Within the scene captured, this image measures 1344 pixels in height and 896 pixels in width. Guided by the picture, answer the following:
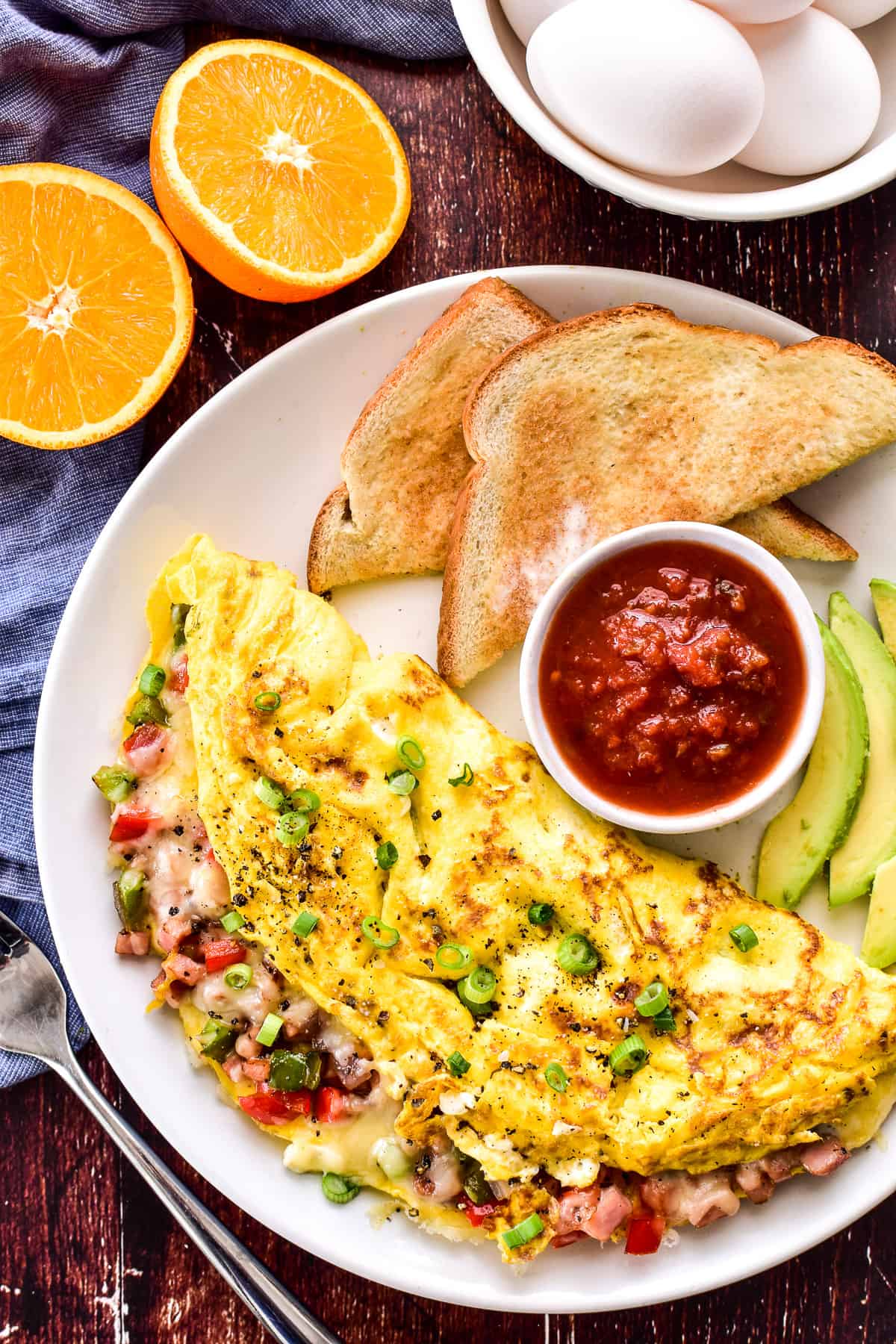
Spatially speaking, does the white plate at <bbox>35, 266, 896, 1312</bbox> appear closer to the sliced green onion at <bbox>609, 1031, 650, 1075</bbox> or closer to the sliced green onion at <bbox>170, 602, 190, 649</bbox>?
the sliced green onion at <bbox>170, 602, 190, 649</bbox>

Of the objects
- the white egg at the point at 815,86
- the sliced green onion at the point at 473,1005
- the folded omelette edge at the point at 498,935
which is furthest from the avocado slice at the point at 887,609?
the sliced green onion at the point at 473,1005

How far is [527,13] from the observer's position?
3.79m

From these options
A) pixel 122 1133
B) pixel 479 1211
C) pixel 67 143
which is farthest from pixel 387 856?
pixel 67 143

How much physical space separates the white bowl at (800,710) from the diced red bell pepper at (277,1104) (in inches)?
54.1

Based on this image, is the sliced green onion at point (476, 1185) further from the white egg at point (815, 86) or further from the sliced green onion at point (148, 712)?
the white egg at point (815, 86)

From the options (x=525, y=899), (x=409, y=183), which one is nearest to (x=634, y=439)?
(x=409, y=183)

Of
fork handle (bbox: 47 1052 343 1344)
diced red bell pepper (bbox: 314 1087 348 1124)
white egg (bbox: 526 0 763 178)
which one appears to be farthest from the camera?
fork handle (bbox: 47 1052 343 1344)

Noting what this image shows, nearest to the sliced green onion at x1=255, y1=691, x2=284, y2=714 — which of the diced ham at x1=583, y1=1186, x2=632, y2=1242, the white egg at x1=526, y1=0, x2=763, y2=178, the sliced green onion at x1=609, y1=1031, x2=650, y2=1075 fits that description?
the sliced green onion at x1=609, y1=1031, x2=650, y2=1075

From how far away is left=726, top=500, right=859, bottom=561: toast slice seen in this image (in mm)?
4102

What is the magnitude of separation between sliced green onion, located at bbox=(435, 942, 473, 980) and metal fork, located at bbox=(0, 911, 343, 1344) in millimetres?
1482

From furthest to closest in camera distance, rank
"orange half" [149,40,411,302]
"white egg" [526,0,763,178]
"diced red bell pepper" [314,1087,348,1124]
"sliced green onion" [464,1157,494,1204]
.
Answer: "orange half" [149,40,411,302], "diced red bell pepper" [314,1087,348,1124], "sliced green onion" [464,1157,494,1204], "white egg" [526,0,763,178]

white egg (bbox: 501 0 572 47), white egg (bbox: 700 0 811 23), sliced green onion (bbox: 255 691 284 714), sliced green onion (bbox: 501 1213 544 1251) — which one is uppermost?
white egg (bbox: 700 0 811 23)

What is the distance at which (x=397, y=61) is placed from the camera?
4430 millimetres

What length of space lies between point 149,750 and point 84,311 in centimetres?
155
